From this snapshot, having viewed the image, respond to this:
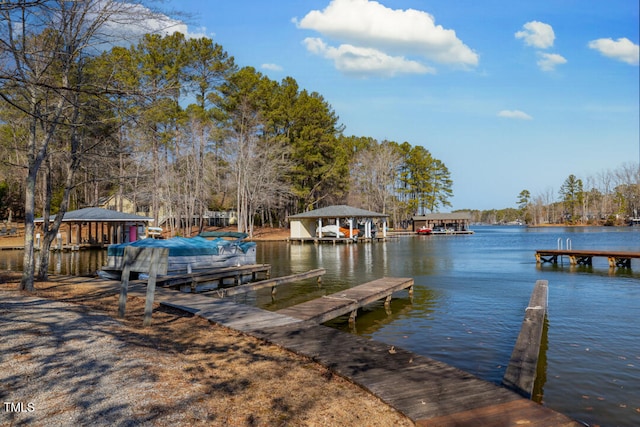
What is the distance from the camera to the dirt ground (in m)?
3.84

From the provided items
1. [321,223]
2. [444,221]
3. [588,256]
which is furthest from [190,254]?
[444,221]

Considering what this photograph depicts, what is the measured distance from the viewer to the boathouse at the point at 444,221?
74812 mm

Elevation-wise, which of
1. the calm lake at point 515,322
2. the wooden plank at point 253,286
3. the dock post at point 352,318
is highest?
the wooden plank at point 253,286

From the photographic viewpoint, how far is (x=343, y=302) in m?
9.88

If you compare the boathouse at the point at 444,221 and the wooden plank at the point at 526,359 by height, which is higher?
the boathouse at the point at 444,221

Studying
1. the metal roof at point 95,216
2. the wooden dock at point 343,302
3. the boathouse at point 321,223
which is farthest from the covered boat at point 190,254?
the boathouse at point 321,223

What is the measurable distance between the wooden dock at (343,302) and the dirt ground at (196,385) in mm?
2220

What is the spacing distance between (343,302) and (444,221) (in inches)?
2733

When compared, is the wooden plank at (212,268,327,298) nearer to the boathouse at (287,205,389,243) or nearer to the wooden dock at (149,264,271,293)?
the wooden dock at (149,264,271,293)

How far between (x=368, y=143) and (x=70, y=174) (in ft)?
221

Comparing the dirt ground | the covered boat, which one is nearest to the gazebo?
the covered boat

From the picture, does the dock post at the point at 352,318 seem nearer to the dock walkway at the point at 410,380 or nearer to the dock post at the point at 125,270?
the dock walkway at the point at 410,380

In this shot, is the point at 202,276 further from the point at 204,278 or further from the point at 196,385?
the point at 196,385

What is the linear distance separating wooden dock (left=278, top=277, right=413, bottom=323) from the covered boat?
7222mm
